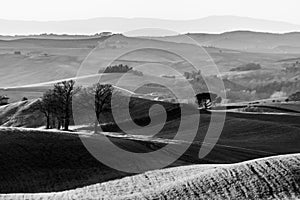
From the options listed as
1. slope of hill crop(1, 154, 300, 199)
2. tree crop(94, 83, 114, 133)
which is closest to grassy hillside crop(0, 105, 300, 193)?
slope of hill crop(1, 154, 300, 199)

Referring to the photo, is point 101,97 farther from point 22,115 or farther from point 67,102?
point 22,115

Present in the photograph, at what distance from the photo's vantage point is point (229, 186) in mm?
28016

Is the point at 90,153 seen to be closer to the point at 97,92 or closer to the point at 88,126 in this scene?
the point at 97,92

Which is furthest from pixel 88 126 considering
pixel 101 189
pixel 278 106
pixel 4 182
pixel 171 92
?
pixel 171 92

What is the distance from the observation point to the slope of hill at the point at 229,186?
27047 mm

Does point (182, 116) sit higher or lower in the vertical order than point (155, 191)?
lower

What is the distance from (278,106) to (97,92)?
35.7 m

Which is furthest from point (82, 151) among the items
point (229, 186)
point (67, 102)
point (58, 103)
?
point (58, 103)

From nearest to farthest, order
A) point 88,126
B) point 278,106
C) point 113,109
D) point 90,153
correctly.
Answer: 1. point 90,153
2. point 88,126
3. point 113,109
4. point 278,106

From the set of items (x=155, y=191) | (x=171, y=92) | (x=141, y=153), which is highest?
(x=155, y=191)

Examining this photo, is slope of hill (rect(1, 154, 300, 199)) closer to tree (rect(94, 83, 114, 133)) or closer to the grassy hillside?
the grassy hillside

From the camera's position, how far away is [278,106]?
96000 mm

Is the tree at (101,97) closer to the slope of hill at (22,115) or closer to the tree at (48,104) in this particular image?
the tree at (48,104)

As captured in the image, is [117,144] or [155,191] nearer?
[155,191]
